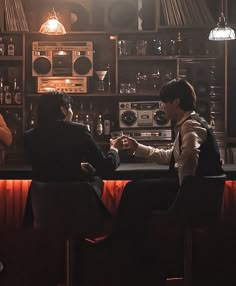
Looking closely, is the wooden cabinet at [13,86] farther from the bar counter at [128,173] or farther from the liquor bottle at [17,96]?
the bar counter at [128,173]

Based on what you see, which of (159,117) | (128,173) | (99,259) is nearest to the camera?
(128,173)

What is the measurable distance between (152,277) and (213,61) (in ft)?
8.93

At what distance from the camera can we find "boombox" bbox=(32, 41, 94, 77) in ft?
17.9

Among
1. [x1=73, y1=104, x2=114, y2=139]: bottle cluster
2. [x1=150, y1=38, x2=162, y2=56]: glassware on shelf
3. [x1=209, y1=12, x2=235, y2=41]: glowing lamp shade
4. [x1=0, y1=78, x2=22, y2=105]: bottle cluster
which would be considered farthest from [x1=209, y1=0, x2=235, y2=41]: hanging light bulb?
[x1=0, y1=78, x2=22, y2=105]: bottle cluster

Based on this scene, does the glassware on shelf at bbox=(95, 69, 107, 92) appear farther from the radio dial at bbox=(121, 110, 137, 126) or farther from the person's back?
the person's back

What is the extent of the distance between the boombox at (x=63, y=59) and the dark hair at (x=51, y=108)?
2313 millimetres

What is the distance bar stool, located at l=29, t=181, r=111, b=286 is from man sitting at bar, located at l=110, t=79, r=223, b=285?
254 mm

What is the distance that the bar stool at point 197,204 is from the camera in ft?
9.58

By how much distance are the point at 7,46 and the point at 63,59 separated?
0.62 metres

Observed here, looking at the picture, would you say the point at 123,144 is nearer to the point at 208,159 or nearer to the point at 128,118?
the point at 208,159

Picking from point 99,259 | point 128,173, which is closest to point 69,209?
point 128,173

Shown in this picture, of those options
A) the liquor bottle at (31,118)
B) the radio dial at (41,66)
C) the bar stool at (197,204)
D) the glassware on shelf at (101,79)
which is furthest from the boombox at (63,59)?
the bar stool at (197,204)

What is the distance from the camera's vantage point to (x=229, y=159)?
5.51 meters

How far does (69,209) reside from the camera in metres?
2.88
